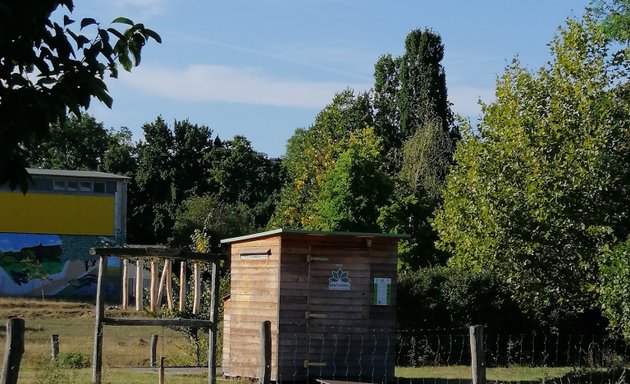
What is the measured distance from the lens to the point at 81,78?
507 centimetres

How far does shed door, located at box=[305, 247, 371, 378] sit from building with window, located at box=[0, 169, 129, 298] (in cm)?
4195

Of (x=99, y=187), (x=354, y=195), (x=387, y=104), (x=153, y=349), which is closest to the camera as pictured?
(x=153, y=349)

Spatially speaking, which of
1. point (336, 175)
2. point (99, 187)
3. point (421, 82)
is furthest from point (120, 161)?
point (336, 175)

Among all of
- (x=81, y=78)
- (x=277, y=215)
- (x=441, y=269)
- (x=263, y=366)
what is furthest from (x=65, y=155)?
(x=81, y=78)

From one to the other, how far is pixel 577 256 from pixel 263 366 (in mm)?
14411

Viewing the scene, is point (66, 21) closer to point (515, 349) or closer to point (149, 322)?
point (149, 322)

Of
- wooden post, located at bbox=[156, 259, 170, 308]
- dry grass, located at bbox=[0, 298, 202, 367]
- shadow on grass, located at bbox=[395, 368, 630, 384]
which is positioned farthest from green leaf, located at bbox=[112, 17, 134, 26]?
shadow on grass, located at bbox=[395, 368, 630, 384]

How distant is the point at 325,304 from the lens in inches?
728

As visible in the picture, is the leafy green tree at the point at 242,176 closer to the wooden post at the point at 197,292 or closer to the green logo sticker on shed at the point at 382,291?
the wooden post at the point at 197,292

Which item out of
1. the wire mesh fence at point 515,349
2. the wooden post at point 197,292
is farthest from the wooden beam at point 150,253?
the wire mesh fence at point 515,349

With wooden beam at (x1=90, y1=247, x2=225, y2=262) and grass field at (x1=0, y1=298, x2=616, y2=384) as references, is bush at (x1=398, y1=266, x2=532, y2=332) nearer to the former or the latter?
grass field at (x1=0, y1=298, x2=616, y2=384)

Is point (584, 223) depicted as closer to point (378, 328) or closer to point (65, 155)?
point (378, 328)

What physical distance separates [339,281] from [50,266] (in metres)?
46.2

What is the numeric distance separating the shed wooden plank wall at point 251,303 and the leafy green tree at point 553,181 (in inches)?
303
